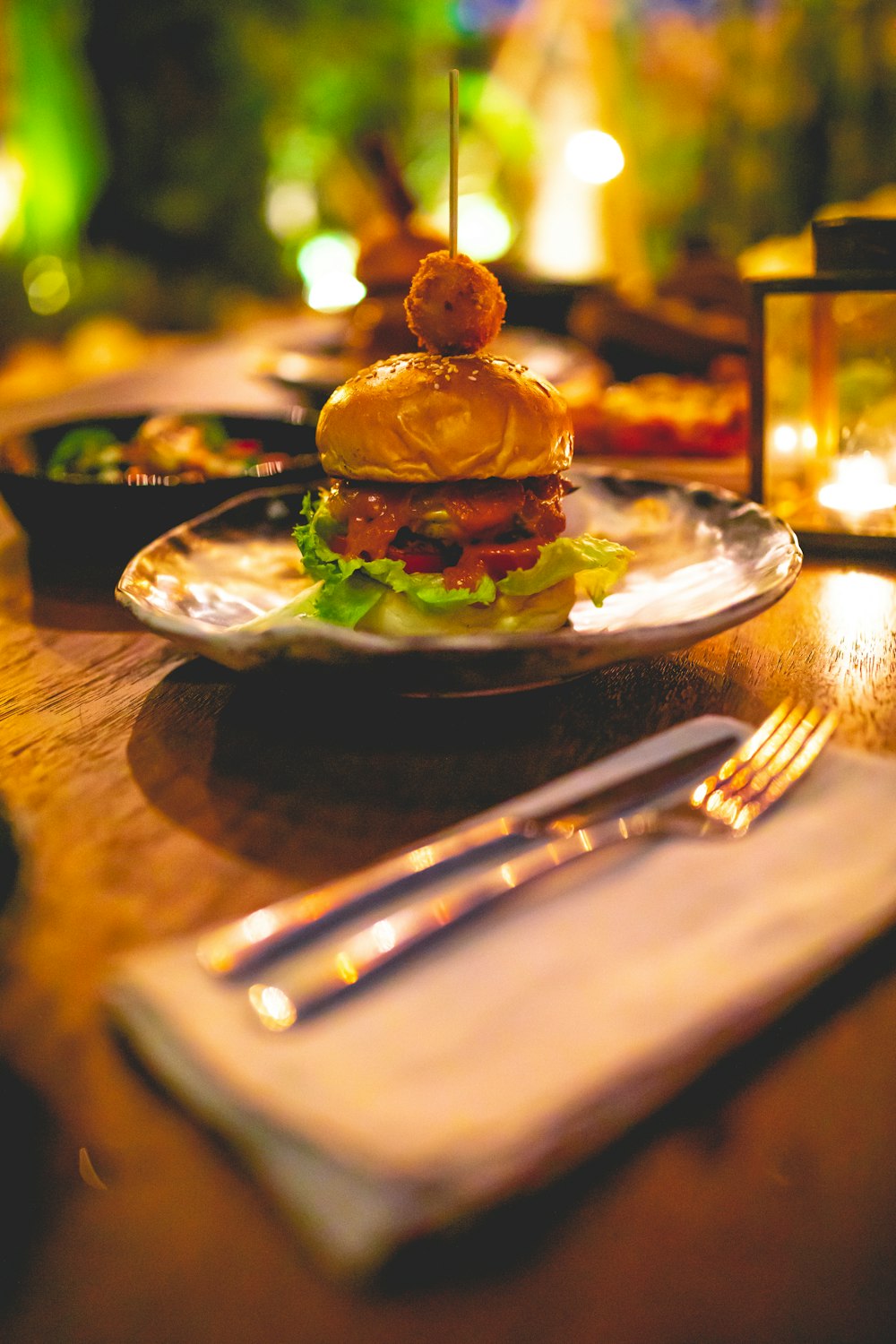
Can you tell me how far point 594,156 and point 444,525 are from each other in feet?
24.4

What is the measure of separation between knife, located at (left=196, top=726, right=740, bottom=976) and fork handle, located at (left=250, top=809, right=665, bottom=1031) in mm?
15

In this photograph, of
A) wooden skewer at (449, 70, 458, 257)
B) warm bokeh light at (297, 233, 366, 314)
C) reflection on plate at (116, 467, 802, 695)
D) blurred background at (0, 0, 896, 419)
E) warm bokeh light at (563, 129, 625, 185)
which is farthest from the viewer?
warm bokeh light at (297, 233, 366, 314)

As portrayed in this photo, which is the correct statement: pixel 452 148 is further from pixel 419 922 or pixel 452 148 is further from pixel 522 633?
pixel 419 922

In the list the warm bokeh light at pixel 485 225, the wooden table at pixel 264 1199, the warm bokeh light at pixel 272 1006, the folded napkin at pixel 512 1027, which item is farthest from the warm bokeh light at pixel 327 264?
the warm bokeh light at pixel 272 1006

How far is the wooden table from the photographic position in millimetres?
562

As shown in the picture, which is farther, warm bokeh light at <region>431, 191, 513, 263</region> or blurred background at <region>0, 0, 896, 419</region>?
warm bokeh light at <region>431, 191, 513, 263</region>

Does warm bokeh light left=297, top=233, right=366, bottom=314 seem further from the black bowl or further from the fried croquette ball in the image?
the fried croquette ball

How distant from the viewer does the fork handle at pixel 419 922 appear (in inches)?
26.7

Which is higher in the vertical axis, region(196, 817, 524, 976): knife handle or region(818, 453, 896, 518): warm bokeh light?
region(818, 453, 896, 518): warm bokeh light

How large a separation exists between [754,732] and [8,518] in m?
1.88

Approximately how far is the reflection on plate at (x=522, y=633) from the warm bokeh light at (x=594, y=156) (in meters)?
6.72

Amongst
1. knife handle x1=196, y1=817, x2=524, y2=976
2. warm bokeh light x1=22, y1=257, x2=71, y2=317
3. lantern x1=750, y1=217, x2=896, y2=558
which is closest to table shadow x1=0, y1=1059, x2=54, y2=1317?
knife handle x1=196, y1=817, x2=524, y2=976

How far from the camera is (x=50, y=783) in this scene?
3.76 feet

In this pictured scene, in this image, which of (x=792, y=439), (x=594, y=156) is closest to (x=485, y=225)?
(x=594, y=156)
